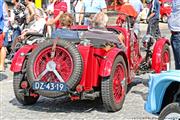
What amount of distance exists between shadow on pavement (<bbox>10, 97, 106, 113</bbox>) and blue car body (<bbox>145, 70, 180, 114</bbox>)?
7.43 feet

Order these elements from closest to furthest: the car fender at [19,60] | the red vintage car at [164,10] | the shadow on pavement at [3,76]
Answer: the car fender at [19,60]
the shadow on pavement at [3,76]
the red vintage car at [164,10]

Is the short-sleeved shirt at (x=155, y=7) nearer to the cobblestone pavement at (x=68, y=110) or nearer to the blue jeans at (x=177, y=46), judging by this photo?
the cobblestone pavement at (x=68, y=110)

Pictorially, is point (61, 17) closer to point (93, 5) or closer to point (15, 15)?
point (93, 5)

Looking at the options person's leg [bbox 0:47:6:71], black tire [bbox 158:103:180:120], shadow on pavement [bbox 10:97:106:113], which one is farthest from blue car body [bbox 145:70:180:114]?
person's leg [bbox 0:47:6:71]

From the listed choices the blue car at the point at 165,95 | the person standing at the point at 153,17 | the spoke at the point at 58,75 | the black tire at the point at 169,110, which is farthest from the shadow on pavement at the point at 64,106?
the person standing at the point at 153,17

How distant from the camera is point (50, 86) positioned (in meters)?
6.72

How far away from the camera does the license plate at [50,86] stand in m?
6.65

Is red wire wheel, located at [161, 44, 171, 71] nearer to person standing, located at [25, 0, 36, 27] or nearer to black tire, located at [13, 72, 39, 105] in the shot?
black tire, located at [13, 72, 39, 105]

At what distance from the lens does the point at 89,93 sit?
22.4 ft

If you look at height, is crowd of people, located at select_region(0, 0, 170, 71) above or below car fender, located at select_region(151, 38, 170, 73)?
above

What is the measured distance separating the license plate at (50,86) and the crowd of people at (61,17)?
0.93 metres

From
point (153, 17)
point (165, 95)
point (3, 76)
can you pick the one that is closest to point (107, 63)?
point (165, 95)

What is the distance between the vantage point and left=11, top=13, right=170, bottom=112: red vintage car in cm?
669

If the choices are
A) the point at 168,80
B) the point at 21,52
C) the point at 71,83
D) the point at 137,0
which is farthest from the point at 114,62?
the point at 137,0
